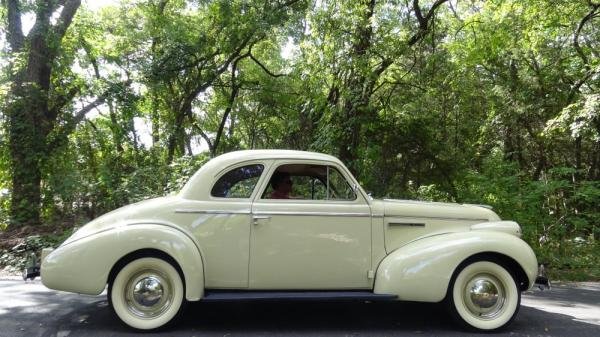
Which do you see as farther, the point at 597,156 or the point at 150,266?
the point at 597,156

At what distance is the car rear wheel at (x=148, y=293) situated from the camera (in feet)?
14.3

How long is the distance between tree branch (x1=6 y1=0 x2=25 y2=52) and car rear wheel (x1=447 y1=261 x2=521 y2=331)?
1151 centimetres

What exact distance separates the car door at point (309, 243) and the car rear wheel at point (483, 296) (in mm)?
868

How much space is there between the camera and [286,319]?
482cm

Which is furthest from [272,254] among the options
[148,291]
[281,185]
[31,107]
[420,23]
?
[31,107]

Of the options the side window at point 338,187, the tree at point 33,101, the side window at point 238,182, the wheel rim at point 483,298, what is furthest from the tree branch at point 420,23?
the tree at point 33,101

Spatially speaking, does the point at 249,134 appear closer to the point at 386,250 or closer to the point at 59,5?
the point at 59,5

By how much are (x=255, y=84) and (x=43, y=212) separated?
32.5ft

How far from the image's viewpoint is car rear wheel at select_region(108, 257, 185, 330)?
4.36m

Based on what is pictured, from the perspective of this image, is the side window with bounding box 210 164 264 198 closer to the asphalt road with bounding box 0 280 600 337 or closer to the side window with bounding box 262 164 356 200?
the side window with bounding box 262 164 356 200

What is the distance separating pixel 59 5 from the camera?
1180 cm

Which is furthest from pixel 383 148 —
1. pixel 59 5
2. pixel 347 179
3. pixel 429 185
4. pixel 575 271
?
pixel 59 5

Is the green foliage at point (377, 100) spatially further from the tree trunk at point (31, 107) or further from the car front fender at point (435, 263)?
the car front fender at point (435, 263)

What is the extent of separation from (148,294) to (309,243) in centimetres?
158
